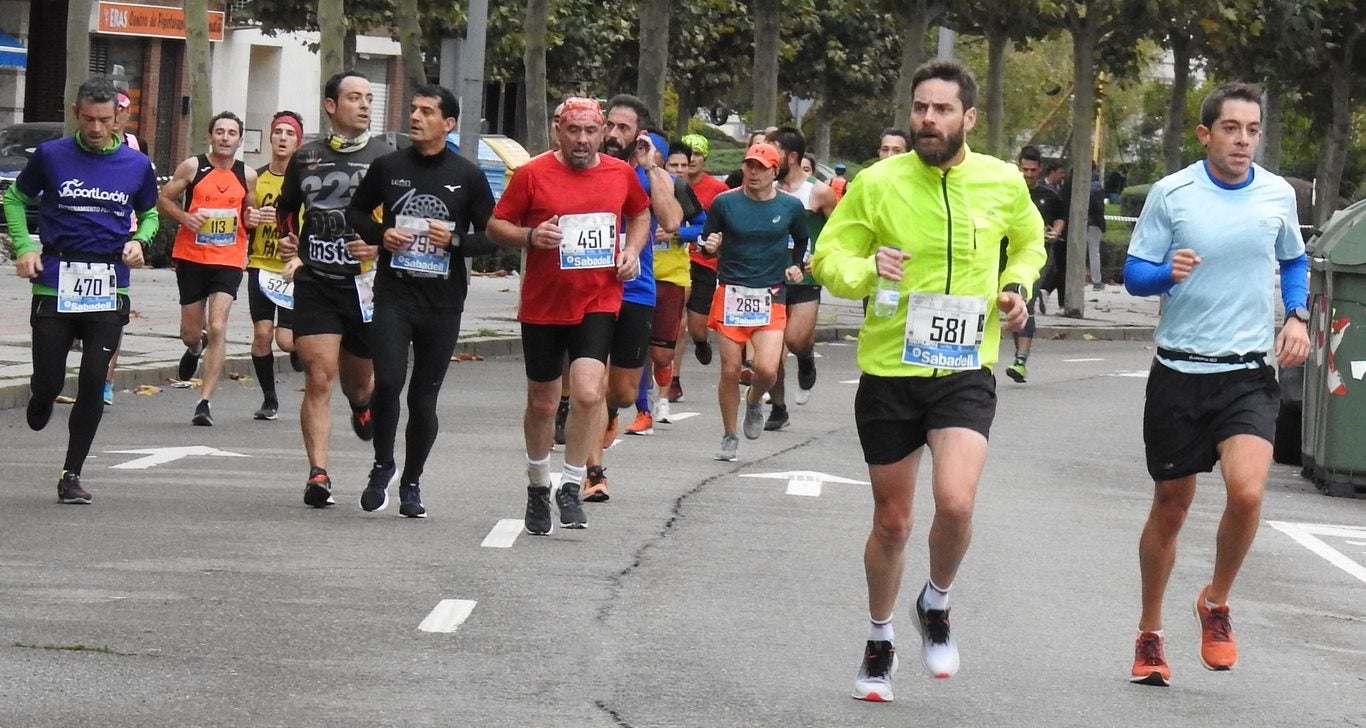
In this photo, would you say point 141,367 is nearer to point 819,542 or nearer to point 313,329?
point 313,329

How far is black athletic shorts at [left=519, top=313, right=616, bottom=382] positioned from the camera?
980 centimetres

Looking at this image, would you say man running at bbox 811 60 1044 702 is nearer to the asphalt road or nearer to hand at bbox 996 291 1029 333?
hand at bbox 996 291 1029 333

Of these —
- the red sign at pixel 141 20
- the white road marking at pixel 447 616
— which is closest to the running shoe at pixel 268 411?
the white road marking at pixel 447 616

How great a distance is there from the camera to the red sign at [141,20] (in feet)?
161

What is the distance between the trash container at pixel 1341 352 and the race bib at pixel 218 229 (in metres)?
6.15

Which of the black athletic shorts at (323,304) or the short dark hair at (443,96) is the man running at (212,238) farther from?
the short dark hair at (443,96)

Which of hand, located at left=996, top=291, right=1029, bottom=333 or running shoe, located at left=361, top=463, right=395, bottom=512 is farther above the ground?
hand, located at left=996, top=291, right=1029, bottom=333

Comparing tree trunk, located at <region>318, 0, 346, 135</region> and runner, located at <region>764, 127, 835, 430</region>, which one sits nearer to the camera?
runner, located at <region>764, 127, 835, 430</region>

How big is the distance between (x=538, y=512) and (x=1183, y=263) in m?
3.40

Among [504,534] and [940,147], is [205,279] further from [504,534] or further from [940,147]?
[940,147]

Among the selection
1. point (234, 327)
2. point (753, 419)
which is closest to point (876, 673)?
point (753, 419)

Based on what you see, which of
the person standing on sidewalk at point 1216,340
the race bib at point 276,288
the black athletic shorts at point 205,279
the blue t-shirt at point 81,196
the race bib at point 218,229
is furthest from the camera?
the black athletic shorts at point 205,279

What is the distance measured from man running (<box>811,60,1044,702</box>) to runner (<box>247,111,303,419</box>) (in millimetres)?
6796

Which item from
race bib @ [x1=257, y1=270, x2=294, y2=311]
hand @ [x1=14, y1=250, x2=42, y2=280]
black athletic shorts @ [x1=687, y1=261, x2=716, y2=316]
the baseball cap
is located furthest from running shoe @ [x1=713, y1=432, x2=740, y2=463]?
hand @ [x1=14, y1=250, x2=42, y2=280]
